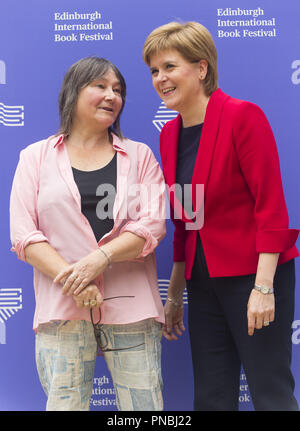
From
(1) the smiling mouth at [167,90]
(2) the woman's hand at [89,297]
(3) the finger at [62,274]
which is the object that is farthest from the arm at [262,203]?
(3) the finger at [62,274]

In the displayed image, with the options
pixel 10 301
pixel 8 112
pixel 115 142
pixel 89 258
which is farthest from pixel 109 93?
pixel 10 301

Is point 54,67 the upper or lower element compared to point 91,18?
lower

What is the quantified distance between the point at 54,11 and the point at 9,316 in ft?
5.41

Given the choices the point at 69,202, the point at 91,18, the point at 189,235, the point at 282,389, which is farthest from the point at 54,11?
the point at 282,389

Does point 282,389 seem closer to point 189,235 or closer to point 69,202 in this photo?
point 189,235

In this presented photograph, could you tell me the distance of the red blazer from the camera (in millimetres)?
1610

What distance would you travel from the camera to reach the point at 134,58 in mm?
2529

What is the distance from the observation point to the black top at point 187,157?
1.78m

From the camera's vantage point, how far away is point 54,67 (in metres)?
2.53

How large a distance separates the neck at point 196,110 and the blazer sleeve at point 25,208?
1.99ft

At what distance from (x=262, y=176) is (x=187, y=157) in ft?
1.10

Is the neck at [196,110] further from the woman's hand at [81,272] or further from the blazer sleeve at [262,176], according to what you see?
the woman's hand at [81,272]

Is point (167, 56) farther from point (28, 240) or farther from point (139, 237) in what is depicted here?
point (28, 240)

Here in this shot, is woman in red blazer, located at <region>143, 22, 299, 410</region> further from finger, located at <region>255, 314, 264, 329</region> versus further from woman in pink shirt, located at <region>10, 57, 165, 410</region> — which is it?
woman in pink shirt, located at <region>10, 57, 165, 410</region>
